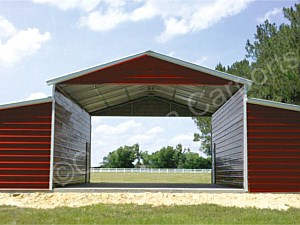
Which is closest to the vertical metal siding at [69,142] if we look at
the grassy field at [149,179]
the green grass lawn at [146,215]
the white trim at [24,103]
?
the white trim at [24,103]

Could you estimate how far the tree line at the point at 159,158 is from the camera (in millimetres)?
71775

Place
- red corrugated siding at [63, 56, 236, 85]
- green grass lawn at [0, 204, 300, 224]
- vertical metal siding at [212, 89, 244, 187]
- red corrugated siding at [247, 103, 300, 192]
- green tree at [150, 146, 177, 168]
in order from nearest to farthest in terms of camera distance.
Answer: green grass lawn at [0, 204, 300, 224] < red corrugated siding at [247, 103, 300, 192] < red corrugated siding at [63, 56, 236, 85] < vertical metal siding at [212, 89, 244, 187] < green tree at [150, 146, 177, 168]

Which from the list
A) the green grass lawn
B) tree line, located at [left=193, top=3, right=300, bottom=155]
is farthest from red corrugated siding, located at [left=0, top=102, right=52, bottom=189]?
tree line, located at [left=193, top=3, right=300, bottom=155]

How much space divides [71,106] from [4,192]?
4.58 meters

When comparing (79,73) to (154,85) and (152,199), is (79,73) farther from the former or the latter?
(152,199)

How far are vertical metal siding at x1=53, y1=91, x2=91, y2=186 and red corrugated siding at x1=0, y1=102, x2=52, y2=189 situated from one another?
0.41m

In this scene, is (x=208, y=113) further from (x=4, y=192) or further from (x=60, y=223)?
(x=60, y=223)

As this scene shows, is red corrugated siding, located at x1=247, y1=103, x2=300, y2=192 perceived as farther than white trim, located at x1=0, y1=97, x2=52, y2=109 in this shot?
No

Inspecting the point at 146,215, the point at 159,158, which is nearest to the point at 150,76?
the point at 146,215

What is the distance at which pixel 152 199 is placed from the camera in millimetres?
13836

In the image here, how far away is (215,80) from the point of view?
1548 centimetres

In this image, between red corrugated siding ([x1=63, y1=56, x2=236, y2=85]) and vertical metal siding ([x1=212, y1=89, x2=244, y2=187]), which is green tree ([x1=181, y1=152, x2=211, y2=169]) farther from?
red corrugated siding ([x1=63, y1=56, x2=236, y2=85])

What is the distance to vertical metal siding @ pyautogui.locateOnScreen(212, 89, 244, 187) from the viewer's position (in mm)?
15859

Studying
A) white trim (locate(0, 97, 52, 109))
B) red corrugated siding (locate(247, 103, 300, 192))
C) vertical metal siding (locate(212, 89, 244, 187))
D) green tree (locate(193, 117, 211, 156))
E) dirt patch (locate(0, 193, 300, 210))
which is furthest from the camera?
green tree (locate(193, 117, 211, 156))
